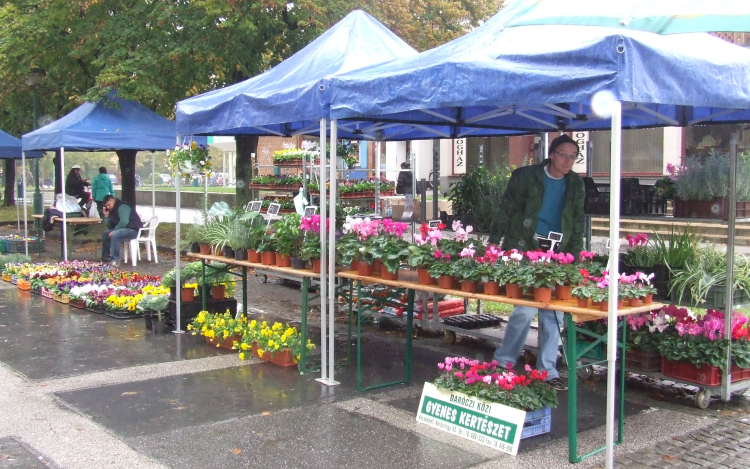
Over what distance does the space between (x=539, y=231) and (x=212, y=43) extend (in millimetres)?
9894

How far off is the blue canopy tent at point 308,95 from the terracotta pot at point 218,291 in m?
1.80

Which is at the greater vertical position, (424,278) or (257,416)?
(424,278)

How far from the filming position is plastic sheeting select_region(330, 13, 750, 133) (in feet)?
13.6

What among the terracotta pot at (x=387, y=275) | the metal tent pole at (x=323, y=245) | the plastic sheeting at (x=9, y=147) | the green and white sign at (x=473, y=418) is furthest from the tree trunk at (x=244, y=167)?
the green and white sign at (x=473, y=418)

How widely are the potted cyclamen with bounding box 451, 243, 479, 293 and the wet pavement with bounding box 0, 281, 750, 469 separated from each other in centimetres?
104

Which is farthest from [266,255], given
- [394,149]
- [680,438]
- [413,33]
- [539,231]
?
[394,149]

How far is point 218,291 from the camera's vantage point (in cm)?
867

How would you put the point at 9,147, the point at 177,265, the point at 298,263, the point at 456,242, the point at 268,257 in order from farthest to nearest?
the point at 9,147
the point at 177,265
the point at 268,257
the point at 298,263
the point at 456,242

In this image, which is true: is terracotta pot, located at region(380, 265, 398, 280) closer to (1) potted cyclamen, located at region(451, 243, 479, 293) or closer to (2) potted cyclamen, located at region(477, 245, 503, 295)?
(1) potted cyclamen, located at region(451, 243, 479, 293)

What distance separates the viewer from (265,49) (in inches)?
603

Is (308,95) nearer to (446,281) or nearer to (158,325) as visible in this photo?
(446,281)

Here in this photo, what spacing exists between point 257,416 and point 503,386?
1.85 m

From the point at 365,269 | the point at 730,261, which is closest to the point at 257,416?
the point at 365,269

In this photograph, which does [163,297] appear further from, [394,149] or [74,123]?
[394,149]
